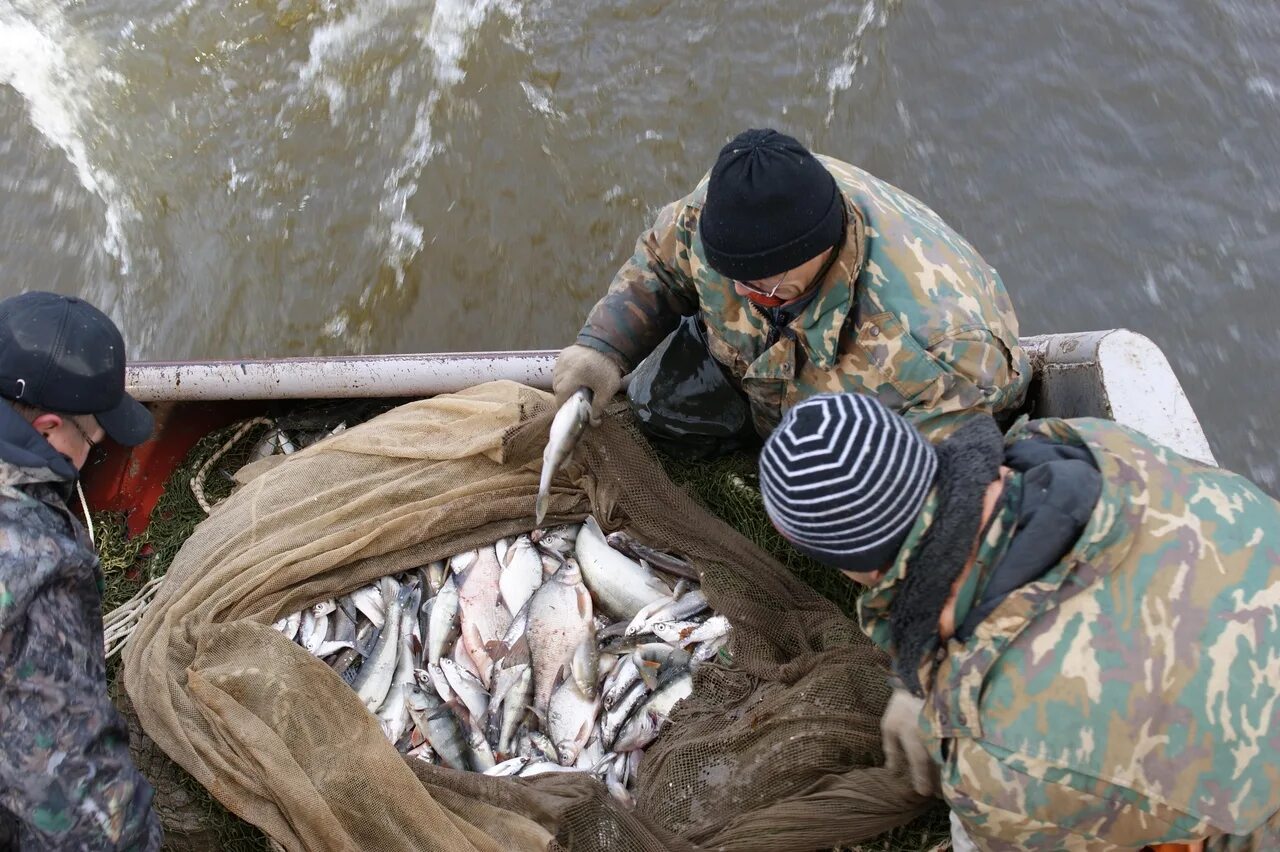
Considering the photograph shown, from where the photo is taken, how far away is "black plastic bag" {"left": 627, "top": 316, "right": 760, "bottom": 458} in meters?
4.52

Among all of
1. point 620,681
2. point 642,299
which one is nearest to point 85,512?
point 620,681

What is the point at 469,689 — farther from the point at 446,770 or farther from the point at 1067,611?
the point at 1067,611

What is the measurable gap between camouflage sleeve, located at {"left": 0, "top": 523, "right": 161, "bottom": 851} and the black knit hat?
2.15 m

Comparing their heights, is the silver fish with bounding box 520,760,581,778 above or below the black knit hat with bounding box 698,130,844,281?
below

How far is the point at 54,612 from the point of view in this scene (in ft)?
9.70

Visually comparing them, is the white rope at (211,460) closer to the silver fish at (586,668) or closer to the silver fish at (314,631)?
the silver fish at (314,631)

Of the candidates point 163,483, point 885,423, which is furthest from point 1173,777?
point 163,483

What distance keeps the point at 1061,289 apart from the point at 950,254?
3995mm

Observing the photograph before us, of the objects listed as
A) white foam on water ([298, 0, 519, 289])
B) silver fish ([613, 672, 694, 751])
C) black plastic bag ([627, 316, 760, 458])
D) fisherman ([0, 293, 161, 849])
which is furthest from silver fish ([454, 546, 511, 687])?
white foam on water ([298, 0, 519, 289])

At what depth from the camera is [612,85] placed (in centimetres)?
827

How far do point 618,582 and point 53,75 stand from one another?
7524 millimetres

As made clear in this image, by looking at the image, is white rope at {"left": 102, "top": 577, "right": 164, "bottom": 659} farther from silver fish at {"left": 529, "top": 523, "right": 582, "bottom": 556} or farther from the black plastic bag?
the black plastic bag

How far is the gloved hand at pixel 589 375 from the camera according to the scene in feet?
13.9

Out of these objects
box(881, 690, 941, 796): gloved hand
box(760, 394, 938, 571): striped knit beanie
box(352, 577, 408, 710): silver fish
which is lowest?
box(352, 577, 408, 710): silver fish
